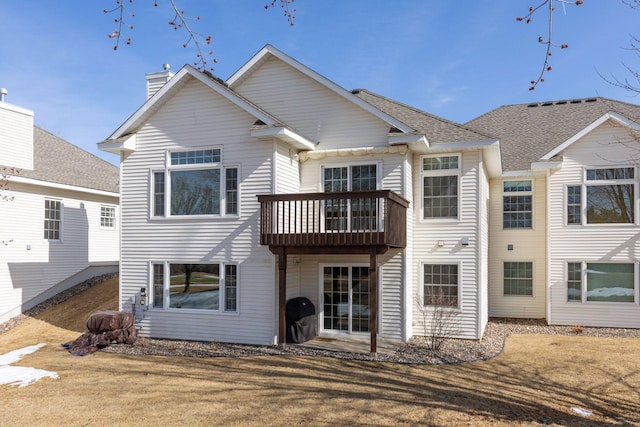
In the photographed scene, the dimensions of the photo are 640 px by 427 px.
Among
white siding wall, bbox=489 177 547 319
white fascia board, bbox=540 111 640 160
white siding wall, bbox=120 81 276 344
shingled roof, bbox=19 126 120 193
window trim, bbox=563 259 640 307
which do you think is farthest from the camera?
shingled roof, bbox=19 126 120 193

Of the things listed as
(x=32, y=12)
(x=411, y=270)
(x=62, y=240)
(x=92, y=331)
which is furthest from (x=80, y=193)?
(x=32, y=12)

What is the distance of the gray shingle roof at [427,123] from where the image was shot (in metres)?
13.3

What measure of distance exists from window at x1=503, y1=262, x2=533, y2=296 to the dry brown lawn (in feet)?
16.0

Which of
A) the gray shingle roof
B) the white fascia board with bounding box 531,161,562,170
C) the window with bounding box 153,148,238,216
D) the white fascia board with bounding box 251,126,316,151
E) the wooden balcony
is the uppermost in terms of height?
the gray shingle roof

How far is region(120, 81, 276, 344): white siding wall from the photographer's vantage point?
12.6 metres

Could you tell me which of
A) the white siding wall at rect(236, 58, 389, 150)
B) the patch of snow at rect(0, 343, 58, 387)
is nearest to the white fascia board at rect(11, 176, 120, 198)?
the patch of snow at rect(0, 343, 58, 387)

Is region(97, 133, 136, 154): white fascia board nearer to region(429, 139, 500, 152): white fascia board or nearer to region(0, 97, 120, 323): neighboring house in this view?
region(0, 97, 120, 323): neighboring house

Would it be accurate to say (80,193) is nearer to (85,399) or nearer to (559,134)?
(85,399)

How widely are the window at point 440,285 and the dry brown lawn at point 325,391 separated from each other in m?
2.34

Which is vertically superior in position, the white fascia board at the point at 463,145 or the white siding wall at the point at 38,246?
the white fascia board at the point at 463,145

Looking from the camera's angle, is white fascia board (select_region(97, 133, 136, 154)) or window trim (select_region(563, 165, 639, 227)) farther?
window trim (select_region(563, 165, 639, 227))

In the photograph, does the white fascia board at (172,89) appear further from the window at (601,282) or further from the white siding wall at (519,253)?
the window at (601,282)

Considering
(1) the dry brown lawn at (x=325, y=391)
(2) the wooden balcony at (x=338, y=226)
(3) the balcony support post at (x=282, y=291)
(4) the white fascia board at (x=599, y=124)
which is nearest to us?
(1) the dry brown lawn at (x=325, y=391)

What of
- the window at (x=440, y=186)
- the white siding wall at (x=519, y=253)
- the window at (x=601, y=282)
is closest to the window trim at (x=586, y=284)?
the window at (x=601, y=282)
